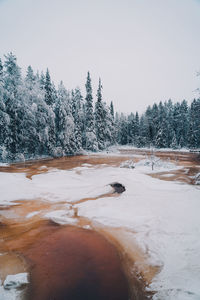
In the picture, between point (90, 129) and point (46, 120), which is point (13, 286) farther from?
point (90, 129)

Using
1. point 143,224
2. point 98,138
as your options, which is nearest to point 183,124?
point 98,138

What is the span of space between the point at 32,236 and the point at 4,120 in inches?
706

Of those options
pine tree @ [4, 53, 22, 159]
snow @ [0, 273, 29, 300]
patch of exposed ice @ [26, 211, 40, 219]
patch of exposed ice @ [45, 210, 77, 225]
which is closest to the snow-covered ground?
patch of exposed ice @ [45, 210, 77, 225]

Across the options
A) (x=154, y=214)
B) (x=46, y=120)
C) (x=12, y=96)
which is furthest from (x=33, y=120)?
(x=154, y=214)

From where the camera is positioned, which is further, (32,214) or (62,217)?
(32,214)

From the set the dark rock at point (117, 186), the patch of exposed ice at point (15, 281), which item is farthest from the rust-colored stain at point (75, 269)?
the dark rock at point (117, 186)

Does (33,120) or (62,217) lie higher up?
(33,120)

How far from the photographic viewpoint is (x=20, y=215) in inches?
237

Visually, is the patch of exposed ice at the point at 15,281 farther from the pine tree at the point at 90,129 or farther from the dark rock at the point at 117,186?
the pine tree at the point at 90,129

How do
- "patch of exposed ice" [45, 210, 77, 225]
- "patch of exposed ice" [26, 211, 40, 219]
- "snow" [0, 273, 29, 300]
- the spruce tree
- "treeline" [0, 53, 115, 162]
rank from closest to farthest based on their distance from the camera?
"snow" [0, 273, 29, 300], "patch of exposed ice" [45, 210, 77, 225], "patch of exposed ice" [26, 211, 40, 219], "treeline" [0, 53, 115, 162], the spruce tree

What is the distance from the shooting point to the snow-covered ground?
3.03m

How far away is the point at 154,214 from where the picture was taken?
5.54m

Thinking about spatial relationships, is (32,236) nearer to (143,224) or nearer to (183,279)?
(143,224)

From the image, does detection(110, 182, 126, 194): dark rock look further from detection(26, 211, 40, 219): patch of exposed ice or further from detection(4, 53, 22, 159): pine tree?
detection(4, 53, 22, 159): pine tree
